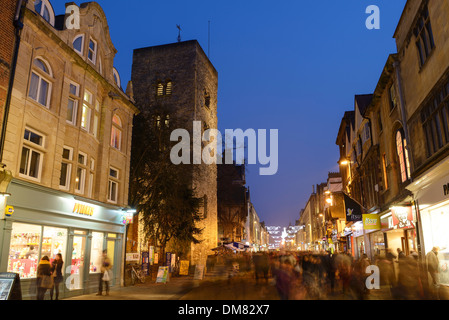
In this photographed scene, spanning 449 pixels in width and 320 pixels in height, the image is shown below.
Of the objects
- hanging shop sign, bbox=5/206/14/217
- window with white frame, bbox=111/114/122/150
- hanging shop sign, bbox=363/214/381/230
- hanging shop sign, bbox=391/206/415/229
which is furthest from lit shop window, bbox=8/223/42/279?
hanging shop sign, bbox=363/214/381/230

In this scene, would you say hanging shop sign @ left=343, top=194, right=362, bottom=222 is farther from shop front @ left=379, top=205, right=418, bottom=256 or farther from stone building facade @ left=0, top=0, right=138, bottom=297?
stone building facade @ left=0, top=0, right=138, bottom=297

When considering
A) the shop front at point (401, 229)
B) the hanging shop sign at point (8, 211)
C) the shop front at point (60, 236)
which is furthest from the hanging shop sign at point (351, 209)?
the hanging shop sign at point (8, 211)

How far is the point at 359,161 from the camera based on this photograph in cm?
3114

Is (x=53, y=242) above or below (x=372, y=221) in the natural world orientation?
below

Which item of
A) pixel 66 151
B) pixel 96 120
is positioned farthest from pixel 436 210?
pixel 96 120

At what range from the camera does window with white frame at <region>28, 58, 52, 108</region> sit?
14547 millimetres

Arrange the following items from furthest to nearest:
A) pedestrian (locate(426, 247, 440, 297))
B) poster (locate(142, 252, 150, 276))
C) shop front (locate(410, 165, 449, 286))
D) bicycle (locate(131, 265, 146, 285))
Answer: poster (locate(142, 252, 150, 276)) < bicycle (locate(131, 265, 146, 285)) < shop front (locate(410, 165, 449, 286)) < pedestrian (locate(426, 247, 440, 297))

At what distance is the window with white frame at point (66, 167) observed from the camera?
16.2 m

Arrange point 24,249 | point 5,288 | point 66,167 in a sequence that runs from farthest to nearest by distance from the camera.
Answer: point 66,167, point 24,249, point 5,288

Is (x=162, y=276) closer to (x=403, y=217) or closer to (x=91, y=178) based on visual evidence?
(x=91, y=178)

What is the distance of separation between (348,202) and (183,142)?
51.4 ft

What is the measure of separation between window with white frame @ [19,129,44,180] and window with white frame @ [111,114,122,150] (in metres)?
6.48

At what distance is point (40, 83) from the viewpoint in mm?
14961

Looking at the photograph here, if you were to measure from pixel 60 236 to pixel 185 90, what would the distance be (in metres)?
27.1
